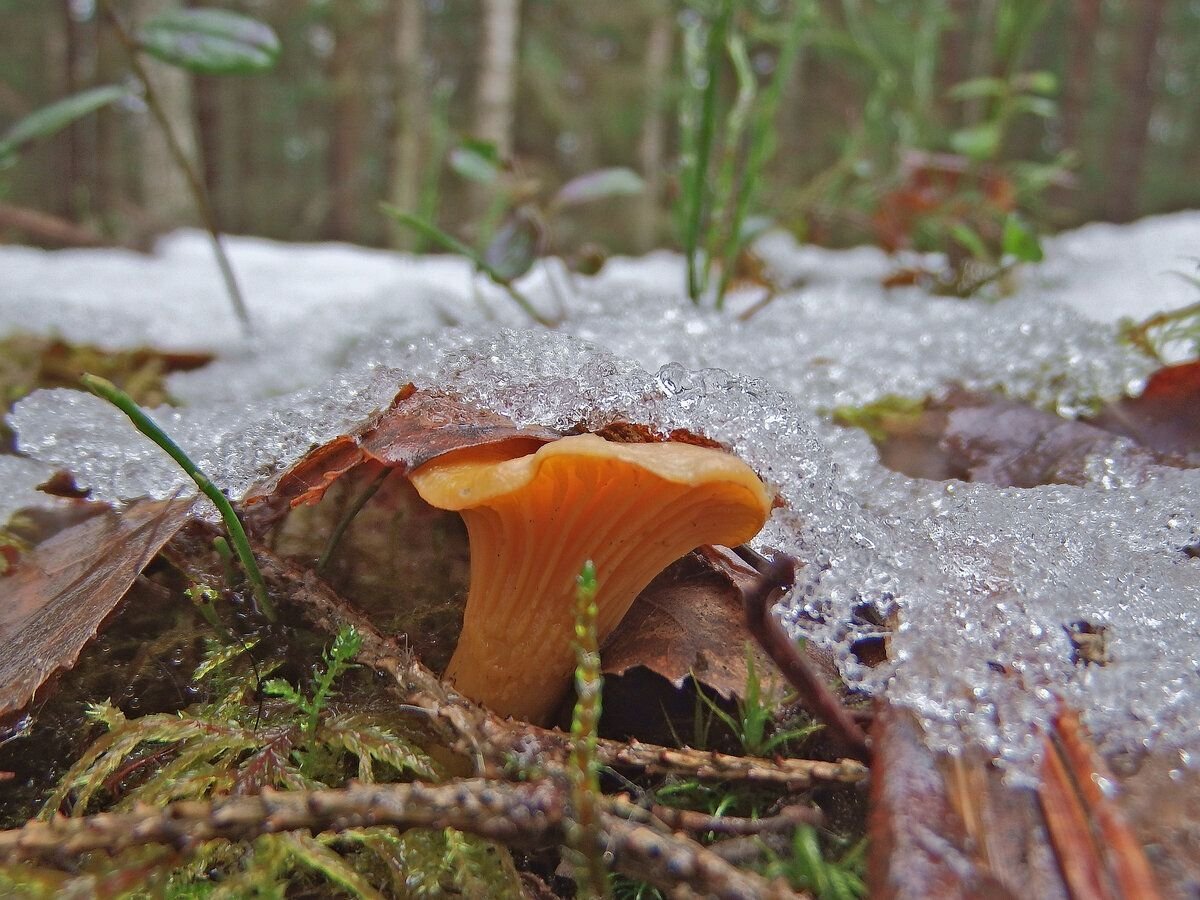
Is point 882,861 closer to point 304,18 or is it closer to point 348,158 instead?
point 348,158

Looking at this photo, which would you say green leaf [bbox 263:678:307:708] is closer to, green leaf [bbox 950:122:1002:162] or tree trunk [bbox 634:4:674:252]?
green leaf [bbox 950:122:1002:162]

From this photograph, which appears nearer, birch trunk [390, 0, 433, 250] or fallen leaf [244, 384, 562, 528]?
fallen leaf [244, 384, 562, 528]

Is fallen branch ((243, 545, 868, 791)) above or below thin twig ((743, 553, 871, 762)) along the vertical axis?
below

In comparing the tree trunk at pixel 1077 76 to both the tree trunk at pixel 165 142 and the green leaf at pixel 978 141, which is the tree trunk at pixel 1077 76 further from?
the tree trunk at pixel 165 142

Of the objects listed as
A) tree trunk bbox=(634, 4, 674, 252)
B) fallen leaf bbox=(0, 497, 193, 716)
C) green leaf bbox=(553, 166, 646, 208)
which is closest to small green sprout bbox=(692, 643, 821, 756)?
fallen leaf bbox=(0, 497, 193, 716)

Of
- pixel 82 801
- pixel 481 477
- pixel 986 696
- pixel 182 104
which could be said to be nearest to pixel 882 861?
Result: pixel 986 696

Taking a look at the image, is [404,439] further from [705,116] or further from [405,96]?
[405,96]

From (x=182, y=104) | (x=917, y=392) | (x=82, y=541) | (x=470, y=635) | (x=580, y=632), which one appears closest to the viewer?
(x=580, y=632)
